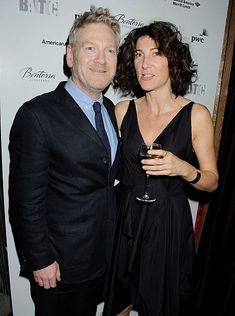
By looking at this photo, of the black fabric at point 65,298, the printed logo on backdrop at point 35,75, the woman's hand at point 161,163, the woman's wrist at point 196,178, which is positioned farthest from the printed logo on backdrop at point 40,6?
the black fabric at point 65,298

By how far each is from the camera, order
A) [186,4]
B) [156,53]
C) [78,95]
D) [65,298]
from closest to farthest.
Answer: [78,95] → [65,298] → [156,53] → [186,4]

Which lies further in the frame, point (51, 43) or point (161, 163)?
point (51, 43)

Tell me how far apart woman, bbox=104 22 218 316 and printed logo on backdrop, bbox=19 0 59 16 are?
627 millimetres

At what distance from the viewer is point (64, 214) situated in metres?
1.69

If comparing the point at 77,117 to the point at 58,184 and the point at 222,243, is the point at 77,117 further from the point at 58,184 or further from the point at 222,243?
the point at 222,243

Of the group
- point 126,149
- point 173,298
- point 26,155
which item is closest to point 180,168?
point 126,149

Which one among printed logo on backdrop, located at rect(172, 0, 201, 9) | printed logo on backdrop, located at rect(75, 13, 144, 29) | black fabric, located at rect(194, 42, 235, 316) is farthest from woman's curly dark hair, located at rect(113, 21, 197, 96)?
black fabric, located at rect(194, 42, 235, 316)

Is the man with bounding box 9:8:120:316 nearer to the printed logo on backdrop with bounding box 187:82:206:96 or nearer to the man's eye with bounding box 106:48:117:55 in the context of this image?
the man's eye with bounding box 106:48:117:55

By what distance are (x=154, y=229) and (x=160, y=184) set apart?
0.32 metres

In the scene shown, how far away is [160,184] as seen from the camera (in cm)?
199

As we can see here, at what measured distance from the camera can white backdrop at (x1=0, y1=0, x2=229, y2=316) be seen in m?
2.07

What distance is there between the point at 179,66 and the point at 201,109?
372 millimetres

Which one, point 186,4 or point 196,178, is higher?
point 186,4

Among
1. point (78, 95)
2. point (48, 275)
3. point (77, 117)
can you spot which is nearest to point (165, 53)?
point (78, 95)
